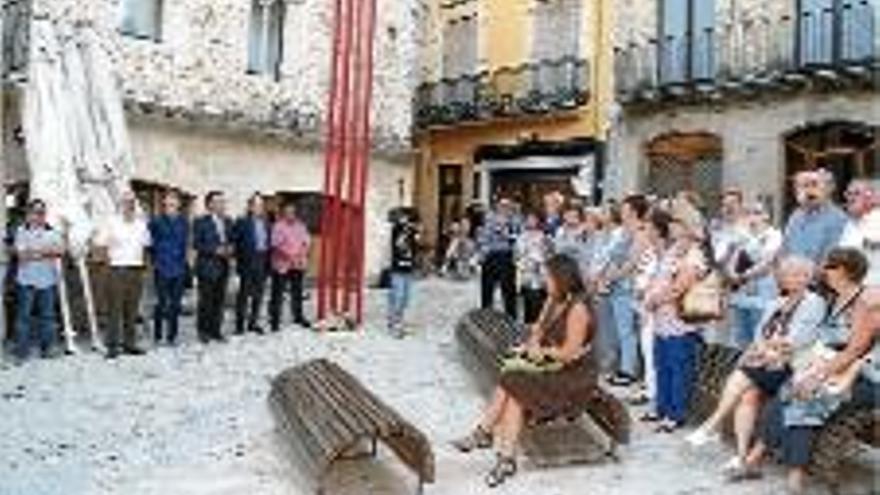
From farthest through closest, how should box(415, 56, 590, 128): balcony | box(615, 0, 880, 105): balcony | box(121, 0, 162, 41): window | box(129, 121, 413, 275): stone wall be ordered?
box(415, 56, 590, 128): balcony → box(129, 121, 413, 275): stone wall → box(121, 0, 162, 41): window → box(615, 0, 880, 105): balcony

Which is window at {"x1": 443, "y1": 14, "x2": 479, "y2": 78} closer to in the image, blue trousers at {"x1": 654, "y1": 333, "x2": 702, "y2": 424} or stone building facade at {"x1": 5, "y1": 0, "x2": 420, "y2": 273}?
stone building facade at {"x1": 5, "y1": 0, "x2": 420, "y2": 273}

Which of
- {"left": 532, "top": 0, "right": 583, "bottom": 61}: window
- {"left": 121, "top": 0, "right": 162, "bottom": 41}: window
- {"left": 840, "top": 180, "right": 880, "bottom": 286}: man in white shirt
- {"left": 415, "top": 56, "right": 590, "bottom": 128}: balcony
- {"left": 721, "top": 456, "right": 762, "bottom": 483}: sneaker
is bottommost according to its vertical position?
{"left": 721, "top": 456, "right": 762, "bottom": 483}: sneaker

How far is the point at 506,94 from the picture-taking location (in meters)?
33.2

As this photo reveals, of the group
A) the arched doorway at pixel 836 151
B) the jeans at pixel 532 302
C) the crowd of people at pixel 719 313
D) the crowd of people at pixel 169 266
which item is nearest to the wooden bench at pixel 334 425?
the crowd of people at pixel 719 313

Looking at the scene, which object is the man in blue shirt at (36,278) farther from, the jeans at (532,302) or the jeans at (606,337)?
the jeans at (606,337)

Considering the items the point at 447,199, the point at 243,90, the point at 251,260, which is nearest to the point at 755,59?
the point at 243,90

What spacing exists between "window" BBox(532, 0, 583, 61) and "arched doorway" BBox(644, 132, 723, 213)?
3674 millimetres

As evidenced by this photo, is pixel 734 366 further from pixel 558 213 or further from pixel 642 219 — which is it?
pixel 558 213

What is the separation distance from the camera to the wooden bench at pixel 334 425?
9977 millimetres

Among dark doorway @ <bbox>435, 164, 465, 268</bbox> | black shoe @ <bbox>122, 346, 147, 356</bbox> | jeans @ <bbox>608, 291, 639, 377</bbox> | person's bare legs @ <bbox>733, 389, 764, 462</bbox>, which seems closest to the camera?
person's bare legs @ <bbox>733, 389, 764, 462</bbox>

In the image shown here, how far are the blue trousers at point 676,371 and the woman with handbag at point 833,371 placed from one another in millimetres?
1874

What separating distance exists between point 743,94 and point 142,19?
983cm

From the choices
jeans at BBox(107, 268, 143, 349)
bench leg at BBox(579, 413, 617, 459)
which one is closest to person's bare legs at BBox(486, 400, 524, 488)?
bench leg at BBox(579, 413, 617, 459)

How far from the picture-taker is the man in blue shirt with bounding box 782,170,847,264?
457 inches
